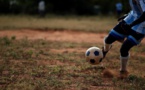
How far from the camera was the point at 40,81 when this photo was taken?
5598 mm

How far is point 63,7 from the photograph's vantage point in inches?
1394

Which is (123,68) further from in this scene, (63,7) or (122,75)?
(63,7)

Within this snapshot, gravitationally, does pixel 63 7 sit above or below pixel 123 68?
above

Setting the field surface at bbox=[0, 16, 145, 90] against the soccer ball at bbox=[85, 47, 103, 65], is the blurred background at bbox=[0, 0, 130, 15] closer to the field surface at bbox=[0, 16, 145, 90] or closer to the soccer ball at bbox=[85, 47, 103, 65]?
the field surface at bbox=[0, 16, 145, 90]

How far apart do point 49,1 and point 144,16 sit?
30009 mm

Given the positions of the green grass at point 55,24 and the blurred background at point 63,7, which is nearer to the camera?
the green grass at point 55,24

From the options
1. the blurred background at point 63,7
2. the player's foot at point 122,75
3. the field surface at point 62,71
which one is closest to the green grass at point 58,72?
the field surface at point 62,71

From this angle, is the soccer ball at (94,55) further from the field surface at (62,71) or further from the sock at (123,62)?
the sock at (123,62)

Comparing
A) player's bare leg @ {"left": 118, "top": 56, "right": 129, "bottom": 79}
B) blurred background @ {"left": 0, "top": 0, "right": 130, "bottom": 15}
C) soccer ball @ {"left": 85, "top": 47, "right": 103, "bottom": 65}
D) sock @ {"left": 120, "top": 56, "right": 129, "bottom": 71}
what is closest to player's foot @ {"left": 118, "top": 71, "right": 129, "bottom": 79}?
player's bare leg @ {"left": 118, "top": 56, "right": 129, "bottom": 79}

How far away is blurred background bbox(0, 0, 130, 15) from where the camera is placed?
31.4m

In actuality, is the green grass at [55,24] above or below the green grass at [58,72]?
above

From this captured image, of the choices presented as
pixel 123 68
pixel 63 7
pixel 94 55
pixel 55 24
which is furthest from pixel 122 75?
pixel 63 7

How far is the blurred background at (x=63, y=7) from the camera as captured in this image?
103ft

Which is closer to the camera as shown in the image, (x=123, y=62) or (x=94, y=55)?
(x=123, y=62)
